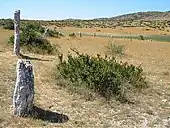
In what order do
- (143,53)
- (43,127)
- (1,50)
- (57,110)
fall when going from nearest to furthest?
(43,127)
(57,110)
(1,50)
(143,53)

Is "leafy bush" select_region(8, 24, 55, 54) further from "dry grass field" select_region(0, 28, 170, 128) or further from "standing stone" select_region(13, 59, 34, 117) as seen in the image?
"standing stone" select_region(13, 59, 34, 117)

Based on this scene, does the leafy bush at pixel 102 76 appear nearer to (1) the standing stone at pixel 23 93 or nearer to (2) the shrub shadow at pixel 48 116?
(2) the shrub shadow at pixel 48 116

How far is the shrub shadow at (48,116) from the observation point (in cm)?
1020

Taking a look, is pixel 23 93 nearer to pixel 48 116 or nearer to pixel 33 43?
pixel 48 116

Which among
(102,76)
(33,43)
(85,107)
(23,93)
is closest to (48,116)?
(23,93)

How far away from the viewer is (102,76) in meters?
13.4

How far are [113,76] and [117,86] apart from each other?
0.47 meters

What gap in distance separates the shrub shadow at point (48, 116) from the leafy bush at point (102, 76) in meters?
2.44

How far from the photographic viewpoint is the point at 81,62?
14531mm

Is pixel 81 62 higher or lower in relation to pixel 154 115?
higher

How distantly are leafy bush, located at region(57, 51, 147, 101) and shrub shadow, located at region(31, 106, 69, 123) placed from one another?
2436mm

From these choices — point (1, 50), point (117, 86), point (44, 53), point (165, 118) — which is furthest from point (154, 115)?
point (44, 53)

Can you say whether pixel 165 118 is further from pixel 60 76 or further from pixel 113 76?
pixel 60 76

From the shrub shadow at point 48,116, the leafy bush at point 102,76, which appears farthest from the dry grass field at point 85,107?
the leafy bush at point 102,76
